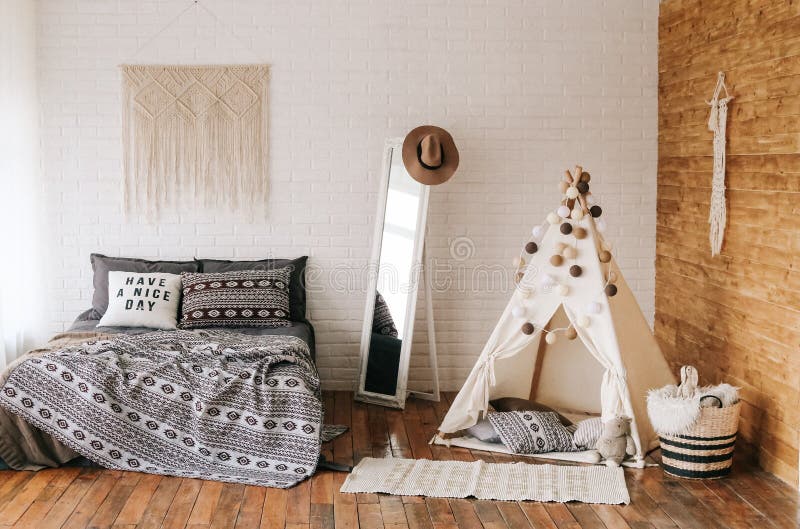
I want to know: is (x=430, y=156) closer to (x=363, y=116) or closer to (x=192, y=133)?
(x=363, y=116)

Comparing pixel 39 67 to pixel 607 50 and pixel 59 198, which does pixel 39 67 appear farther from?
pixel 607 50

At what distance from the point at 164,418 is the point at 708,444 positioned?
242 centimetres

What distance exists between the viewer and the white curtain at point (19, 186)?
16.6 ft

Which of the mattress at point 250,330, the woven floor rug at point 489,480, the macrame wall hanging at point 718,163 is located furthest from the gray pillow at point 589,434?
the mattress at point 250,330

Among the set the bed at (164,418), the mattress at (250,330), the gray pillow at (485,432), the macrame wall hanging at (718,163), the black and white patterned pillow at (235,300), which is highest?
the macrame wall hanging at (718,163)

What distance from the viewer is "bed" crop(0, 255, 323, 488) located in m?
4.04

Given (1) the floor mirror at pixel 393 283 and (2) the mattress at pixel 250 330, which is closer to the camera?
(2) the mattress at pixel 250 330

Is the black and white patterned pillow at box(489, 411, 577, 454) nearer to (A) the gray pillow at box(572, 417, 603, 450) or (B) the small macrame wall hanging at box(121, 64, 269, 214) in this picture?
(A) the gray pillow at box(572, 417, 603, 450)

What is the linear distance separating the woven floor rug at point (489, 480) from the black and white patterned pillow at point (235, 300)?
4.13ft

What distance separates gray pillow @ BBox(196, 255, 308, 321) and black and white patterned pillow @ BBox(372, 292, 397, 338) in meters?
0.44

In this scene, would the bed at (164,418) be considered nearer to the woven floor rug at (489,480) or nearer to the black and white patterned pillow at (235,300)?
the woven floor rug at (489,480)

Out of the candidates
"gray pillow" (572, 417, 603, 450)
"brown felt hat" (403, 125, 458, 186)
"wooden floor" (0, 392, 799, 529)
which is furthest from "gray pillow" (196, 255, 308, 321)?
"gray pillow" (572, 417, 603, 450)

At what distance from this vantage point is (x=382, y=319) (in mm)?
5449

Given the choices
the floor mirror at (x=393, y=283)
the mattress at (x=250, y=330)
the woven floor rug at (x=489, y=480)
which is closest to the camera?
the woven floor rug at (x=489, y=480)
